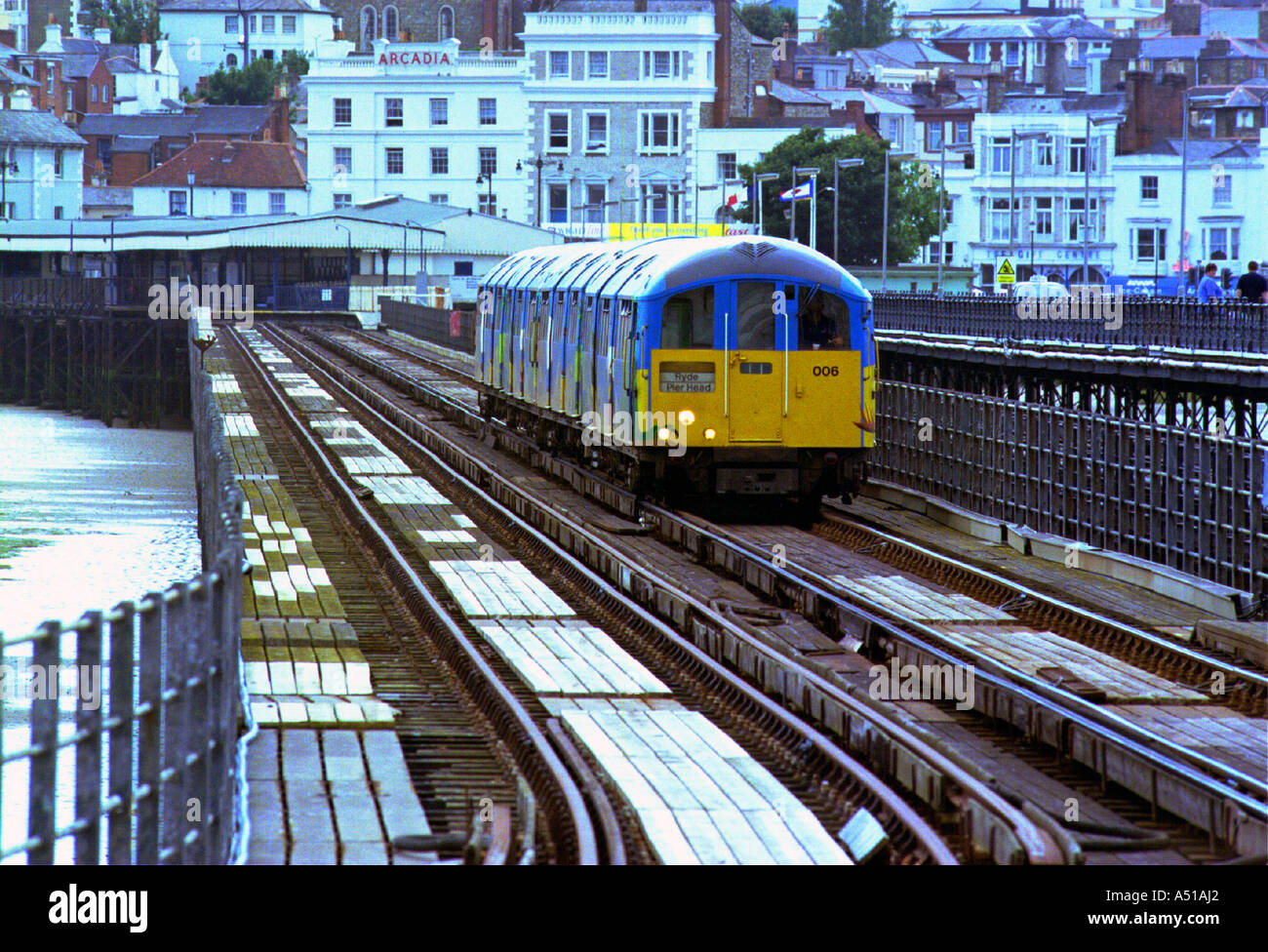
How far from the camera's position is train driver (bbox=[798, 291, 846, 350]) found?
20.9m

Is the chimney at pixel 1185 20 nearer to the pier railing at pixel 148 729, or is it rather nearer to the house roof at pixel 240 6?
the house roof at pixel 240 6

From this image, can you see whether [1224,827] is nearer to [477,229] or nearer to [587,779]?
[587,779]

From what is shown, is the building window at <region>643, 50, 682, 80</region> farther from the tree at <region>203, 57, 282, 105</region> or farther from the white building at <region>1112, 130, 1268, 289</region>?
the tree at <region>203, 57, 282, 105</region>

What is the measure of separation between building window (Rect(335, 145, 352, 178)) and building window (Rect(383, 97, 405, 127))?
2.61 meters

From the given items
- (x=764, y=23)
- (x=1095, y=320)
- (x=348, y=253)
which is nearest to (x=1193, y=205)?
(x=348, y=253)

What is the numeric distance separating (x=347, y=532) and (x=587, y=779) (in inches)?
438

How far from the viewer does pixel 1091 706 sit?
36.9 ft

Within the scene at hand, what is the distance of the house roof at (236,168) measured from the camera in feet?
346

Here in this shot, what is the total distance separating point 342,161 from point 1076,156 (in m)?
35.5

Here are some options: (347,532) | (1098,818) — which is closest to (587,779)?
(1098,818)

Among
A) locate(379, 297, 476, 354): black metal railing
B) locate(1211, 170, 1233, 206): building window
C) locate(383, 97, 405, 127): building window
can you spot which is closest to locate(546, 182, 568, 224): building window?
locate(383, 97, 405, 127): building window

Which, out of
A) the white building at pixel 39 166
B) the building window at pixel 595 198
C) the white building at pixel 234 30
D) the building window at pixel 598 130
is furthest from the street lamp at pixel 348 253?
the white building at pixel 234 30

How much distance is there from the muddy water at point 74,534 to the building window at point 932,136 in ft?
206

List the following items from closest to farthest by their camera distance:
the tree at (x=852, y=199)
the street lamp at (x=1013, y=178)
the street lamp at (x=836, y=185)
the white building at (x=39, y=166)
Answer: the street lamp at (x=836, y=185), the street lamp at (x=1013, y=178), the tree at (x=852, y=199), the white building at (x=39, y=166)
